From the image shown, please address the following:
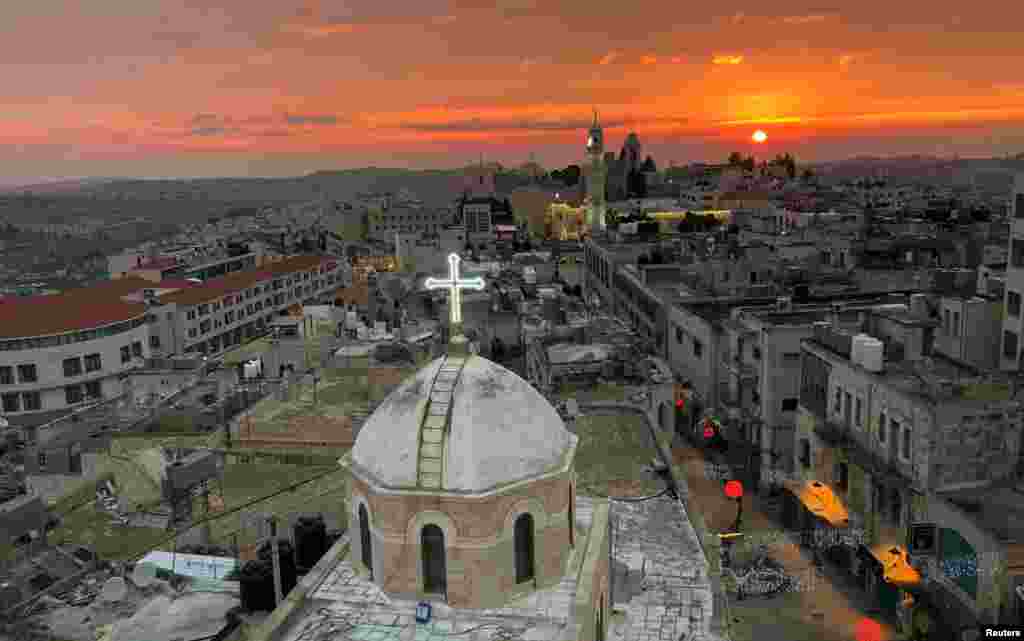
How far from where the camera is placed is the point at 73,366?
203 feet

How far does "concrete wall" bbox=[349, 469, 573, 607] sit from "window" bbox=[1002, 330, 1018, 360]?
31.9m

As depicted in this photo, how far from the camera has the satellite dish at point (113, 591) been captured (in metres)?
17.7

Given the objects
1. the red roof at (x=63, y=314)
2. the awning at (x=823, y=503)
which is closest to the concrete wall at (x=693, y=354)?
the awning at (x=823, y=503)

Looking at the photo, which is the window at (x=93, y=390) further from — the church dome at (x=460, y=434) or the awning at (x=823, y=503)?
the church dome at (x=460, y=434)

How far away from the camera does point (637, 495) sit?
82.3 ft

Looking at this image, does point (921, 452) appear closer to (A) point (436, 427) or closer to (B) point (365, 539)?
(A) point (436, 427)

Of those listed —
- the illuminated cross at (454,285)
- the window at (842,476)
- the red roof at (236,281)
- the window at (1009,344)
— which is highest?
the illuminated cross at (454,285)

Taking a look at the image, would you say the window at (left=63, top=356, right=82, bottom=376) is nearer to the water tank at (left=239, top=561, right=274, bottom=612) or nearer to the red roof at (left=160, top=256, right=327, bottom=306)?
the red roof at (left=160, top=256, right=327, bottom=306)

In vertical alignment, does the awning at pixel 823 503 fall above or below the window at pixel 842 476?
below

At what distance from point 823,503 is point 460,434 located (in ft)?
87.6

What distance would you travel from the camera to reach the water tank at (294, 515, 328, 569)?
1861cm

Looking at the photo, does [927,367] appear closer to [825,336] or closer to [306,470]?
[825,336]

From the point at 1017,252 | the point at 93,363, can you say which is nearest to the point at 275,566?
the point at 1017,252

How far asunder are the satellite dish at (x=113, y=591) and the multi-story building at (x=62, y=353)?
45811mm
